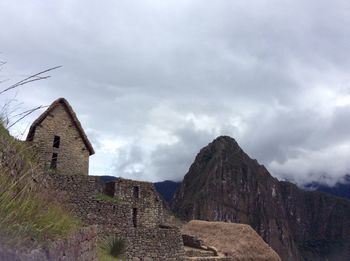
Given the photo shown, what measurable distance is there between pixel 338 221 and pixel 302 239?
10891 millimetres

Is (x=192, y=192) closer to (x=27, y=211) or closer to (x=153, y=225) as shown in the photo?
(x=153, y=225)

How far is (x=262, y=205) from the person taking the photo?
112 metres

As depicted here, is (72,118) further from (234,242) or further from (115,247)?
(234,242)

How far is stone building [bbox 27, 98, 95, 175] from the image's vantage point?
16.9 metres

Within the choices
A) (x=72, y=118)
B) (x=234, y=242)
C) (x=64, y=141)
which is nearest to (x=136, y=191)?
(x=64, y=141)

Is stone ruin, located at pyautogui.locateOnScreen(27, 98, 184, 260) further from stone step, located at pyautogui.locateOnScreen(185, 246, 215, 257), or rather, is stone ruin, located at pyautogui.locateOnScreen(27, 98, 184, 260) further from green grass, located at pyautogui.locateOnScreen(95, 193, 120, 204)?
stone step, located at pyautogui.locateOnScreen(185, 246, 215, 257)

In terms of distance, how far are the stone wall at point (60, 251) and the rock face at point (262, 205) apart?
76.8 metres

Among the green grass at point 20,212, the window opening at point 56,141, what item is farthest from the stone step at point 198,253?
the green grass at point 20,212

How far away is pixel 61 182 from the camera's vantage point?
14.3m

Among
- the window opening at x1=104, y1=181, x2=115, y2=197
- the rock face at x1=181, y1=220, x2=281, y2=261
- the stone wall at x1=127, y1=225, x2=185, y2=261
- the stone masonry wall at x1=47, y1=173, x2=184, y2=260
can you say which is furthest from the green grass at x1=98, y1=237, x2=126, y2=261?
the rock face at x1=181, y1=220, x2=281, y2=261

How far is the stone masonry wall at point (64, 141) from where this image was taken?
17000mm

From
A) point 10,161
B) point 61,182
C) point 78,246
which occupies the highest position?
point 61,182

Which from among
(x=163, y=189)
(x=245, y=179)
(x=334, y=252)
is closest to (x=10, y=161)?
(x=163, y=189)

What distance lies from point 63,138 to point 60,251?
13.7m
